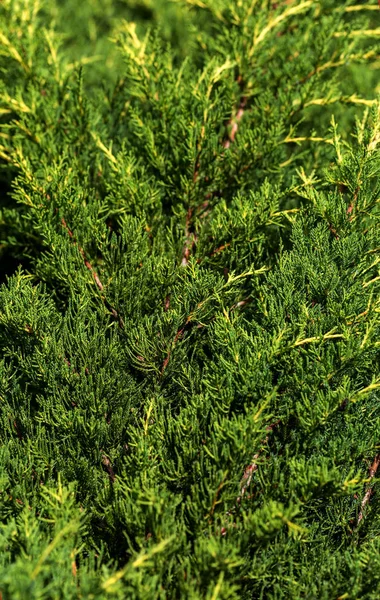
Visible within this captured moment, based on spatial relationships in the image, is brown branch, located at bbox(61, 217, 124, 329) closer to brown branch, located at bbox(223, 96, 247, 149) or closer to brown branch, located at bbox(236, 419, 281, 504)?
brown branch, located at bbox(236, 419, 281, 504)

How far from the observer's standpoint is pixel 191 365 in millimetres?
1890

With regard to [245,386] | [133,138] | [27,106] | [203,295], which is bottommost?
[245,386]

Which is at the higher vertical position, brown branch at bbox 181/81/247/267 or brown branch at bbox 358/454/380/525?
brown branch at bbox 181/81/247/267

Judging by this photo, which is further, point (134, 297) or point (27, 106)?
point (27, 106)

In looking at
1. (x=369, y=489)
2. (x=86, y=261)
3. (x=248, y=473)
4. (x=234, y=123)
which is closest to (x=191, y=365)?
(x=248, y=473)

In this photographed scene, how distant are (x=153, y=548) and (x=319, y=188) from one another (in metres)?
1.36

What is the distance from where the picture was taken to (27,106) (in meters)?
2.41

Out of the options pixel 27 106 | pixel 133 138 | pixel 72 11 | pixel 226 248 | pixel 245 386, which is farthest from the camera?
pixel 72 11

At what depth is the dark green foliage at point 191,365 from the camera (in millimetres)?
1534

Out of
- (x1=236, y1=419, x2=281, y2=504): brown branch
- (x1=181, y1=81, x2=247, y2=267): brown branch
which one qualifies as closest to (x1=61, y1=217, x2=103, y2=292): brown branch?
(x1=181, y1=81, x2=247, y2=267): brown branch

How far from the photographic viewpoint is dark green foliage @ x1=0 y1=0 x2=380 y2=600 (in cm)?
153

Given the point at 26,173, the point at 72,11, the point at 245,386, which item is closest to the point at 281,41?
the point at 26,173

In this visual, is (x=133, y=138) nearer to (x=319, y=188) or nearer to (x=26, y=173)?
(x=26, y=173)

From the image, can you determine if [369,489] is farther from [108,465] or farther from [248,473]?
[108,465]
